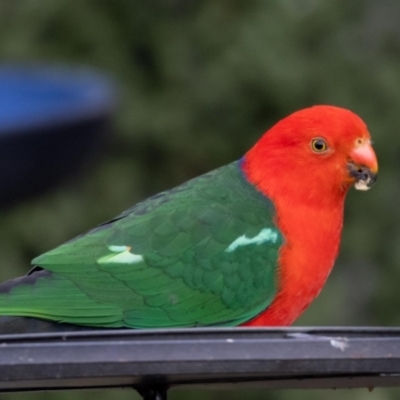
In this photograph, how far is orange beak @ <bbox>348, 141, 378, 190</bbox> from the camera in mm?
3551

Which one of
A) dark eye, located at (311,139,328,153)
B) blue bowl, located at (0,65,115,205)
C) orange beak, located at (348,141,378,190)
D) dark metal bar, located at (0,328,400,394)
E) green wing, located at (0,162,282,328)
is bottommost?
dark metal bar, located at (0,328,400,394)

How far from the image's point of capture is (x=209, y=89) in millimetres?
6754

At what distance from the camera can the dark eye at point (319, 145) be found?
3.66 metres

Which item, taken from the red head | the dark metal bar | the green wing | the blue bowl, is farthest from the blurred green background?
the dark metal bar

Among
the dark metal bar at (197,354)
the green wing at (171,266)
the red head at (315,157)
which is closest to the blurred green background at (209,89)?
the red head at (315,157)

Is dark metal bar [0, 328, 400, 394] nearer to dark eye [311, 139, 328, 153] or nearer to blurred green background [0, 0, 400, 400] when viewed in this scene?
dark eye [311, 139, 328, 153]

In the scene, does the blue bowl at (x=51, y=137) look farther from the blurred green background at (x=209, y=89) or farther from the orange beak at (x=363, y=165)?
the orange beak at (x=363, y=165)

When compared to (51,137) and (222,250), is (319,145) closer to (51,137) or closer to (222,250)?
(222,250)

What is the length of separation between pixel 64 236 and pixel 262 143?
106 inches

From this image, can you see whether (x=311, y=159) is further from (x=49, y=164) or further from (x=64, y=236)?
(x=64, y=236)

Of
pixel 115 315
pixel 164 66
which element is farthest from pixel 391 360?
pixel 164 66

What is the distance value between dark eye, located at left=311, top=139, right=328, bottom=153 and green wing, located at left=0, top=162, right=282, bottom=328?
0.81 feet

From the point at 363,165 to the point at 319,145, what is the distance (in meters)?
0.18

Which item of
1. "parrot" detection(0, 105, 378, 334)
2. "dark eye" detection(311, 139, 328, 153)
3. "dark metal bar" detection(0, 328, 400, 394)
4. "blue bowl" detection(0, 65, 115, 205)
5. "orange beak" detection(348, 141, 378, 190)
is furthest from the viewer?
"blue bowl" detection(0, 65, 115, 205)
